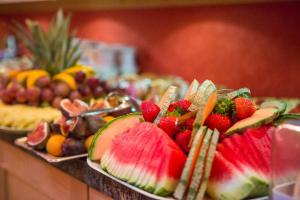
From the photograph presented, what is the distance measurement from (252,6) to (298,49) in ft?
1.60

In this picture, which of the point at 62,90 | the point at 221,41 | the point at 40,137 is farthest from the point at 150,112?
the point at 221,41

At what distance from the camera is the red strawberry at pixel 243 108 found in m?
1.17

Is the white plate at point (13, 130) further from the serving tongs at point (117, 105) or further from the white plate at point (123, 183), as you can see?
the white plate at point (123, 183)

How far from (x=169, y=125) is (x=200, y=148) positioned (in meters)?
0.13

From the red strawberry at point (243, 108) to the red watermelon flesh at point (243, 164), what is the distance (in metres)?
0.08

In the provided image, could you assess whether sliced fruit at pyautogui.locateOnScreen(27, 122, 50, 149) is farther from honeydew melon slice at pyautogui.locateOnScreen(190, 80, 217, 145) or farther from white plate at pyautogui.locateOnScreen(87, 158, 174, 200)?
honeydew melon slice at pyautogui.locateOnScreen(190, 80, 217, 145)

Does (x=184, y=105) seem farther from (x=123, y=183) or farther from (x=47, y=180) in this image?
(x=47, y=180)

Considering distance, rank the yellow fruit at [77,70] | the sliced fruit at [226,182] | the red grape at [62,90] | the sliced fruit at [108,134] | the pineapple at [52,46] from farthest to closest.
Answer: the pineapple at [52,46] < the yellow fruit at [77,70] < the red grape at [62,90] < the sliced fruit at [108,134] < the sliced fruit at [226,182]

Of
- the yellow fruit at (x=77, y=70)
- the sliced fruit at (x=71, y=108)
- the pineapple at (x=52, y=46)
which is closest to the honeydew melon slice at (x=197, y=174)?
the sliced fruit at (x=71, y=108)

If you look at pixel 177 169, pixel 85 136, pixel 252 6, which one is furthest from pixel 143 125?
pixel 252 6

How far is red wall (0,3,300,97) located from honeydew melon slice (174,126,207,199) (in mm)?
1671

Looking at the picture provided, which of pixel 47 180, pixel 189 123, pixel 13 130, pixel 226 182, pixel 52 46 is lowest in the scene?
A: pixel 47 180

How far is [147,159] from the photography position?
1.13 meters

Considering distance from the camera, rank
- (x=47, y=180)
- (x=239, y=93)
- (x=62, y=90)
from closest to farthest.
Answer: (x=239, y=93), (x=47, y=180), (x=62, y=90)
